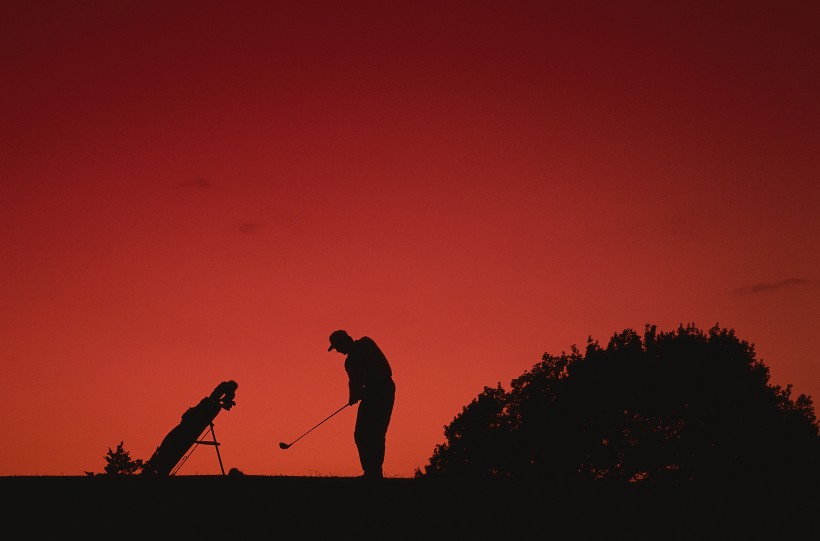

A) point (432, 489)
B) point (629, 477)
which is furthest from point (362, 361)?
point (629, 477)

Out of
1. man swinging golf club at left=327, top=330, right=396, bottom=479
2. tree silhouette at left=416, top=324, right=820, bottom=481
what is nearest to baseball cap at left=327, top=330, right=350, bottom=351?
man swinging golf club at left=327, top=330, right=396, bottom=479

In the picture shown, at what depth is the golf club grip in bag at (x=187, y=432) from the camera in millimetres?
15625

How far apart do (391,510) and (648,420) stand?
3995 centimetres

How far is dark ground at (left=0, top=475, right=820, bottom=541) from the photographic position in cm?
917

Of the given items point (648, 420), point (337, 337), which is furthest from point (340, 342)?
point (648, 420)

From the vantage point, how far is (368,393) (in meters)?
13.9

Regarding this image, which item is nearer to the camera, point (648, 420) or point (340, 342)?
point (340, 342)

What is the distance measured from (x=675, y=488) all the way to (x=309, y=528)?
6.08 m

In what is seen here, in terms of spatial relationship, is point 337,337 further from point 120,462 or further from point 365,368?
point 120,462

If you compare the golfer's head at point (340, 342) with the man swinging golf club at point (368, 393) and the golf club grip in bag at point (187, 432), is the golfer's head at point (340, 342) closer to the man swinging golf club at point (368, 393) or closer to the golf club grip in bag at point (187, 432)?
the man swinging golf club at point (368, 393)

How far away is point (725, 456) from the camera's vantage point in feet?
147

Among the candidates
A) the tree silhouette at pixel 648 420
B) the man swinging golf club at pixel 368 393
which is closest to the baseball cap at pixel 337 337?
the man swinging golf club at pixel 368 393

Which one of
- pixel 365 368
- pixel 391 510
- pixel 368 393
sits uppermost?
pixel 365 368

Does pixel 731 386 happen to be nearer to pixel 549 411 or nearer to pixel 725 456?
pixel 725 456
